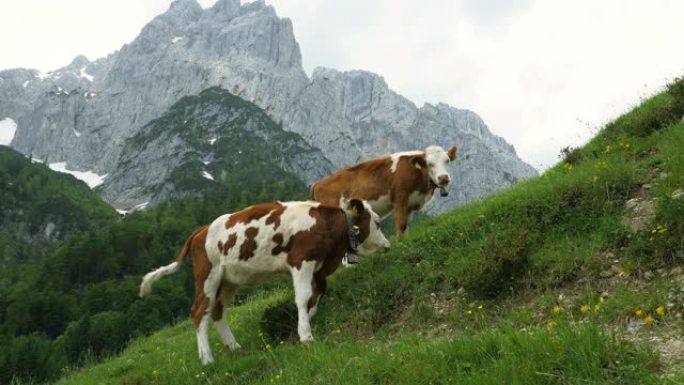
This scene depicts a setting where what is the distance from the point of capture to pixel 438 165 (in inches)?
507

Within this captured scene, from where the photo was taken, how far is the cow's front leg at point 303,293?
8.46 meters

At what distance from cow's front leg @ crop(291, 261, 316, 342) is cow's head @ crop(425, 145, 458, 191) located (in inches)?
185

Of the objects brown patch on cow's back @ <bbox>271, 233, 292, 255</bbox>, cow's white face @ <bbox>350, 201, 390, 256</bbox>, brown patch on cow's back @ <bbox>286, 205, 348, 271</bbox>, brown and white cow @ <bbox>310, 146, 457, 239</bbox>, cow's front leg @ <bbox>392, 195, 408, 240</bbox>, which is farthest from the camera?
brown and white cow @ <bbox>310, 146, 457, 239</bbox>

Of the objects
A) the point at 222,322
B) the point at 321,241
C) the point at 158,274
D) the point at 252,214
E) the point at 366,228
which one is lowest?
the point at 222,322

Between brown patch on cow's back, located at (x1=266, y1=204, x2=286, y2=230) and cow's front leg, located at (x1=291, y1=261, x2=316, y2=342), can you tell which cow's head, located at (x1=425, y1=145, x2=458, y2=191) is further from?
cow's front leg, located at (x1=291, y1=261, x2=316, y2=342)

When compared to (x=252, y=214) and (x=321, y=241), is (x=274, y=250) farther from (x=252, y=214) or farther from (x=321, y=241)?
(x=252, y=214)

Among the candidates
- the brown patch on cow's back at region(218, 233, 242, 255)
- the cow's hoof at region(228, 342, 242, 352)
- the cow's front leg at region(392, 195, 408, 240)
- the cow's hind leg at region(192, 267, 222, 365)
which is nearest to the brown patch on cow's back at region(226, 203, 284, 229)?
the brown patch on cow's back at region(218, 233, 242, 255)

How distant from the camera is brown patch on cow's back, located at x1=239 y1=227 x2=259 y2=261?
9322 millimetres

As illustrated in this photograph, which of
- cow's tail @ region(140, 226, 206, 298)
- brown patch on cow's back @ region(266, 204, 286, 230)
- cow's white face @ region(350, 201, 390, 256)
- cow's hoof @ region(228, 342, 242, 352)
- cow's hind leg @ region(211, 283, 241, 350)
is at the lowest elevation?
cow's hoof @ region(228, 342, 242, 352)

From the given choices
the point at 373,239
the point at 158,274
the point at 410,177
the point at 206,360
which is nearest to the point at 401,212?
the point at 410,177

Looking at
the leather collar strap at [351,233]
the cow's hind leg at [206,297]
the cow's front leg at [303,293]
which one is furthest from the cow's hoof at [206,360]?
the leather collar strap at [351,233]

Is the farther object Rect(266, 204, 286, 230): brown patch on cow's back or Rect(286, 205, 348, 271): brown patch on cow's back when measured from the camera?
Rect(266, 204, 286, 230): brown patch on cow's back

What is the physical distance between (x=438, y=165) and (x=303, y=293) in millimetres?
5528

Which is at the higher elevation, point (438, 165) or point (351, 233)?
point (438, 165)
